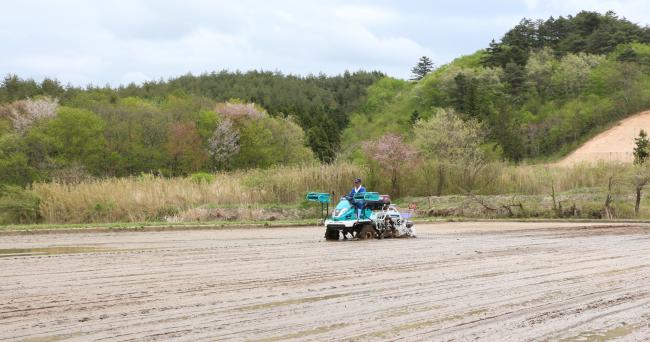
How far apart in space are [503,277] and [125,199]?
2301cm

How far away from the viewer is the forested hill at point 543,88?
83562 millimetres

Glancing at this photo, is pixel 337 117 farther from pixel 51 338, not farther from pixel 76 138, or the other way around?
pixel 51 338

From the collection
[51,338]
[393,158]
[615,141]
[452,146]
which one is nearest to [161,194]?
[393,158]

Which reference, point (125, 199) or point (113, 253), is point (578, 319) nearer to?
point (113, 253)

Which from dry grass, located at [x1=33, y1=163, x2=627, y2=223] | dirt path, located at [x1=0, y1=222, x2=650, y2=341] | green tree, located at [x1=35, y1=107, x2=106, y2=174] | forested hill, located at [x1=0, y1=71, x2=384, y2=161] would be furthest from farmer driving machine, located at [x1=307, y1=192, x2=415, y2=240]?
forested hill, located at [x1=0, y1=71, x2=384, y2=161]

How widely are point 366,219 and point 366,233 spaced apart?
1.45ft

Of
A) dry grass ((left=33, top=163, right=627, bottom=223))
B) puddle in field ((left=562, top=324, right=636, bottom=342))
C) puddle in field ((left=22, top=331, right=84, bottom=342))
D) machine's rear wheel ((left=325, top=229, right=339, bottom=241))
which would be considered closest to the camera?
puddle in field ((left=22, top=331, right=84, bottom=342))

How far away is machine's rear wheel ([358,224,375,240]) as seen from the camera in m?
21.7

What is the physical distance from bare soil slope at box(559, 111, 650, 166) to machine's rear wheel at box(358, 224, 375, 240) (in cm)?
5133

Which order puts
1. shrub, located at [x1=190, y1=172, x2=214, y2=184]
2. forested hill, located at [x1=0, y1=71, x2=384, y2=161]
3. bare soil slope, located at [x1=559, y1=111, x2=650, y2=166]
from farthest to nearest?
forested hill, located at [x1=0, y1=71, x2=384, y2=161] → bare soil slope, located at [x1=559, y1=111, x2=650, y2=166] → shrub, located at [x1=190, y1=172, x2=214, y2=184]

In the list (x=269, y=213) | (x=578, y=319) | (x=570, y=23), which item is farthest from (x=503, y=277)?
(x=570, y=23)

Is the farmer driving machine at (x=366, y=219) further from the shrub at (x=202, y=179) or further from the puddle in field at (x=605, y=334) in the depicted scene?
the shrub at (x=202, y=179)

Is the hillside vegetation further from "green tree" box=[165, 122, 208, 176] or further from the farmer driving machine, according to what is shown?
the farmer driving machine

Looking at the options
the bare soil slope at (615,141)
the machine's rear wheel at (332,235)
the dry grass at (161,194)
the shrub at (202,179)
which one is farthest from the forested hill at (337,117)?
the machine's rear wheel at (332,235)
